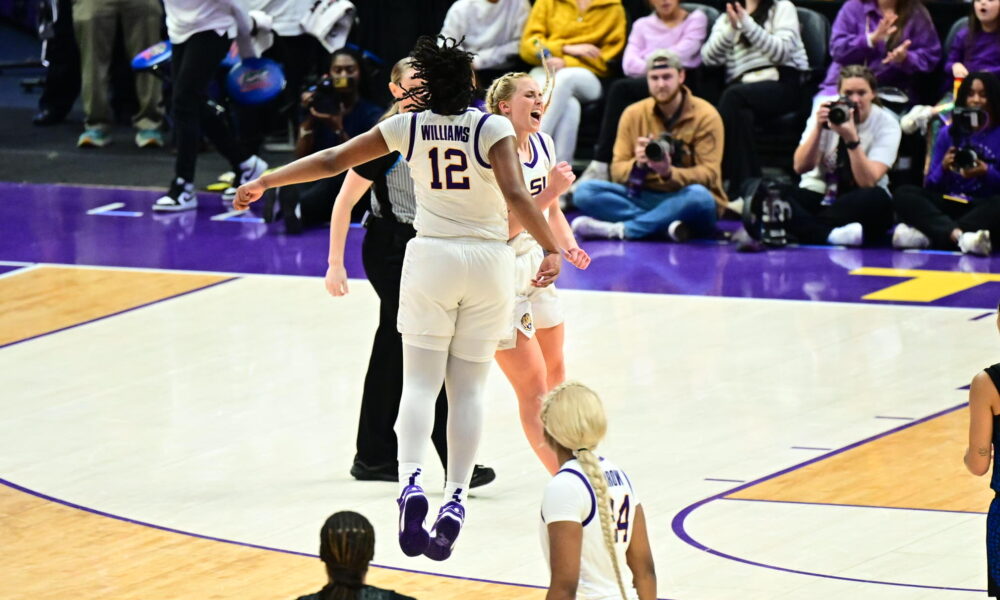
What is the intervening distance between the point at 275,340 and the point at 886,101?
490cm

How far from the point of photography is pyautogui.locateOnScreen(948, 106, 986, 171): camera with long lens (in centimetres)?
1085

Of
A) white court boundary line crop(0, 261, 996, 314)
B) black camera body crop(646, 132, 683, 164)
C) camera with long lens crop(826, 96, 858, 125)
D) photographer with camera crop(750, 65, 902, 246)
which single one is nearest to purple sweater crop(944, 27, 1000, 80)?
photographer with camera crop(750, 65, 902, 246)

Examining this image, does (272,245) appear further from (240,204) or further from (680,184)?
(240,204)

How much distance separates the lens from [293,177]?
5645mm

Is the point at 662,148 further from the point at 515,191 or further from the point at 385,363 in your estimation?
the point at 515,191

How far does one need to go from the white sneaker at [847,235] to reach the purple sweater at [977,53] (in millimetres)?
1325

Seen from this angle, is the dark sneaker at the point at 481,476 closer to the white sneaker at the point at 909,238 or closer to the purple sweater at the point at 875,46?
the white sneaker at the point at 909,238

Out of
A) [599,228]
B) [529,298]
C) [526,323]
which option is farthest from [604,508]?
[599,228]

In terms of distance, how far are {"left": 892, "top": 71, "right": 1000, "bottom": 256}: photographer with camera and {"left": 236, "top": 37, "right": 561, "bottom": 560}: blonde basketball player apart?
19.4 ft

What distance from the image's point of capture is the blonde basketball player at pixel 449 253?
5.45 meters

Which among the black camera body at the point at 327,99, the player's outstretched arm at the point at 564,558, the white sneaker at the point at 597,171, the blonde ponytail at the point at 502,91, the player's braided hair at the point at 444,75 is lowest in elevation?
the white sneaker at the point at 597,171

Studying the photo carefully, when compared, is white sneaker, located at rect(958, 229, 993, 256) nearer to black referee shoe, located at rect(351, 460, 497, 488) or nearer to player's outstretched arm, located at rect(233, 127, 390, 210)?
black referee shoe, located at rect(351, 460, 497, 488)

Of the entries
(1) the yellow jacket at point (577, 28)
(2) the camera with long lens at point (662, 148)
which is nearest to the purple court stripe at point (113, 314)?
(2) the camera with long lens at point (662, 148)

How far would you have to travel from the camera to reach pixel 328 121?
12.0 metres
